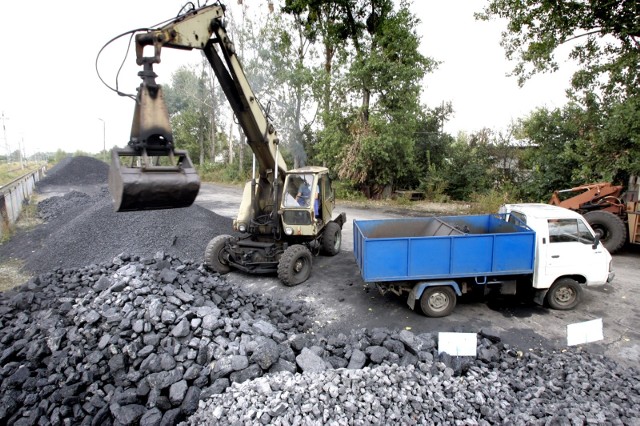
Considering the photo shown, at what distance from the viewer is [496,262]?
627cm

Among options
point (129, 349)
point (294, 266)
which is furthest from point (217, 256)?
point (129, 349)

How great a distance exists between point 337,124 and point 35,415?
52.2ft

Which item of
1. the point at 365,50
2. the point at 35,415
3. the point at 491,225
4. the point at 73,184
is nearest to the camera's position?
the point at 35,415

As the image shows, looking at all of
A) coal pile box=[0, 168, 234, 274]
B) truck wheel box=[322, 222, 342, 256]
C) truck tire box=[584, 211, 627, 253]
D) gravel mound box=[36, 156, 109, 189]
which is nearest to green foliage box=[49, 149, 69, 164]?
gravel mound box=[36, 156, 109, 189]

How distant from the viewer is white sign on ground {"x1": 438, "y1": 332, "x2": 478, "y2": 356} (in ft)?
15.2

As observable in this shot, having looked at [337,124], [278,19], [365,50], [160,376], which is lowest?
[160,376]

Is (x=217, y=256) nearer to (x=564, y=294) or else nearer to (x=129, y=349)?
(x=129, y=349)

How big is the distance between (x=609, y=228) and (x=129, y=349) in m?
11.6

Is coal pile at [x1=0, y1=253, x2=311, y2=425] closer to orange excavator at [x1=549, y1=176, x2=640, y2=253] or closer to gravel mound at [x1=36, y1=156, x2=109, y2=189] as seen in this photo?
orange excavator at [x1=549, y1=176, x2=640, y2=253]

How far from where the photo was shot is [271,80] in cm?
2356

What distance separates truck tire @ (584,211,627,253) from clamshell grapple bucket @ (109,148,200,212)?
35.6 ft

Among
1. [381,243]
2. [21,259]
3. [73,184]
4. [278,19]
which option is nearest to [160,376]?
[381,243]

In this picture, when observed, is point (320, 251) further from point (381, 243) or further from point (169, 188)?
point (169, 188)

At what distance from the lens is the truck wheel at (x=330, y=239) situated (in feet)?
31.2
